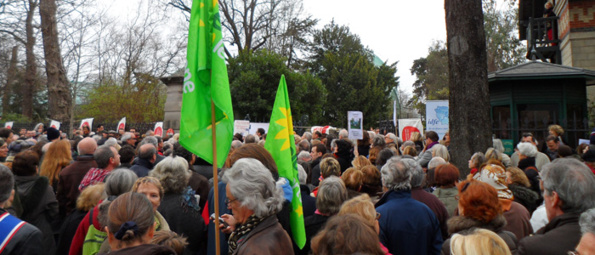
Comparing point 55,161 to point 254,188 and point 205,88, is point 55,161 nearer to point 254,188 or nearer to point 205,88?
point 205,88

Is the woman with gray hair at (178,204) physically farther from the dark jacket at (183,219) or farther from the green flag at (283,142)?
the green flag at (283,142)

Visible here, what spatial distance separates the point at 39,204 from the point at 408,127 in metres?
10.5

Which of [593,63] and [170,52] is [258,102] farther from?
[593,63]

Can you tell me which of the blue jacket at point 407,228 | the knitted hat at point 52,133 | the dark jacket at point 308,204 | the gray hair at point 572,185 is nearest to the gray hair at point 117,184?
the dark jacket at point 308,204

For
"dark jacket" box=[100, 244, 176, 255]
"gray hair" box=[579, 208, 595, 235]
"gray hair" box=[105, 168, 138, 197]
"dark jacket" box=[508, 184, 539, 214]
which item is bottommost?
"dark jacket" box=[508, 184, 539, 214]

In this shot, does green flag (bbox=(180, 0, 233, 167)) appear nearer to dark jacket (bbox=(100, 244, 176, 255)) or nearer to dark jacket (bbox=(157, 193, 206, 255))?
dark jacket (bbox=(157, 193, 206, 255))

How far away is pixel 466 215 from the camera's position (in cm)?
306

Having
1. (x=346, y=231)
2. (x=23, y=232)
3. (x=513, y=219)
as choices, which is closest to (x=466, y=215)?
(x=513, y=219)

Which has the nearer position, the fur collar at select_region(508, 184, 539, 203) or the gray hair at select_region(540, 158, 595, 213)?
the gray hair at select_region(540, 158, 595, 213)

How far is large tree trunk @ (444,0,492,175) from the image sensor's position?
7.48 m

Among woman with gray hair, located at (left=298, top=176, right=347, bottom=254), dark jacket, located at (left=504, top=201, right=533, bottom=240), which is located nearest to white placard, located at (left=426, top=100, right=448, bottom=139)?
dark jacket, located at (left=504, top=201, right=533, bottom=240)

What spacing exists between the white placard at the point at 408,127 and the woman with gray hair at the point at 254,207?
422 inches

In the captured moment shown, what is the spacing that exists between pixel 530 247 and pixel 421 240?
1.09 meters

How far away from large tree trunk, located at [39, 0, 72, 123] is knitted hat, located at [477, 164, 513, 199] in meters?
16.0
